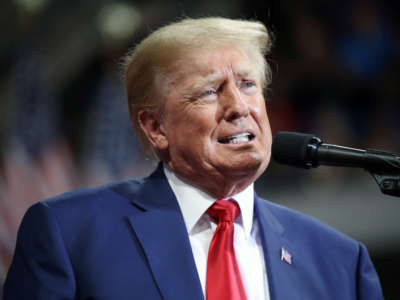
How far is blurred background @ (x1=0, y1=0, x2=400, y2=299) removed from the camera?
2.89 m

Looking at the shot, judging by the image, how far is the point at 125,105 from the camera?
331cm

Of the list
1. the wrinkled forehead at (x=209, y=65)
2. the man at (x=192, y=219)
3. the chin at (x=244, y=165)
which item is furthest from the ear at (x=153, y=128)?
the chin at (x=244, y=165)

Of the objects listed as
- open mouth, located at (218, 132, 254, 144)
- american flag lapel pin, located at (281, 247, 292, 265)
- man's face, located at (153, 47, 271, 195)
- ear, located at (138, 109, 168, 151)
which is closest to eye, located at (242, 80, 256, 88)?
man's face, located at (153, 47, 271, 195)

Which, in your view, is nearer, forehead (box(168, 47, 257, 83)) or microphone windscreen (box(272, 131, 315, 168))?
microphone windscreen (box(272, 131, 315, 168))

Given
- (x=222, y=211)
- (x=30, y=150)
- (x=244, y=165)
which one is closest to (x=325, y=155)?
(x=244, y=165)

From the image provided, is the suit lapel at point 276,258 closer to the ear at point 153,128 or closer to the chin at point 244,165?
the chin at point 244,165

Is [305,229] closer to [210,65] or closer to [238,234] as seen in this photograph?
[238,234]

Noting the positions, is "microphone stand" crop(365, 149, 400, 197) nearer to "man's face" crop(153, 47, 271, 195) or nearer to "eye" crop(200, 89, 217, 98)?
"man's face" crop(153, 47, 271, 195)

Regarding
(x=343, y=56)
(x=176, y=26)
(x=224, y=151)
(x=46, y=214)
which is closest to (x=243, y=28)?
(x=176, y=26)

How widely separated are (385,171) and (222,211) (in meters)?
0.53

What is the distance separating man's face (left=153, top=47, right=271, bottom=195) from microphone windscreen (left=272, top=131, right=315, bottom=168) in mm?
206

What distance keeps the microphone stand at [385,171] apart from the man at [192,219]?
1.33 ft

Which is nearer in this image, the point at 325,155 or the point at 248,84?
→ the point at 325,155

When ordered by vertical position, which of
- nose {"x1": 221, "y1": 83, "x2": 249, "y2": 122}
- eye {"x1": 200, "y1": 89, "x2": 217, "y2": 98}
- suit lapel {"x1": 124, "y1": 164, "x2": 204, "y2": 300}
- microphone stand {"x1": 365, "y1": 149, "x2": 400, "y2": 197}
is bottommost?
suit lapel {"x1": 124, "y1": 164, "x2": 204, "y2": 300}
